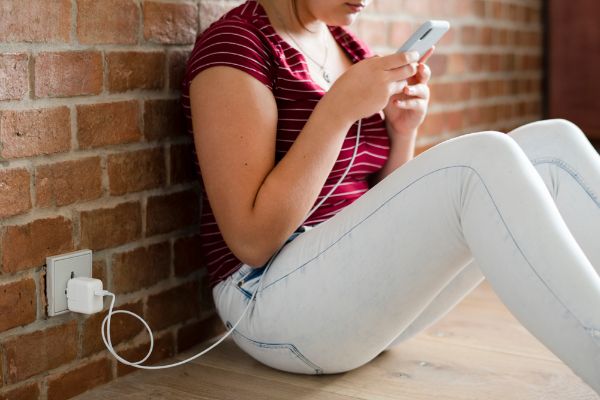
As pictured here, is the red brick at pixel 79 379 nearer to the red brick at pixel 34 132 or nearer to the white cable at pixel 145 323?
the white cable at pixel 145 323

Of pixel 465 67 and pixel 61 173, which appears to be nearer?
pixel 61 173

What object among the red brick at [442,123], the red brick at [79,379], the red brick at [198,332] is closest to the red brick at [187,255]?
the red brick at [198,332]

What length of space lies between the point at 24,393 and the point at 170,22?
2.29 ft

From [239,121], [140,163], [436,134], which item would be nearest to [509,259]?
[239,121]

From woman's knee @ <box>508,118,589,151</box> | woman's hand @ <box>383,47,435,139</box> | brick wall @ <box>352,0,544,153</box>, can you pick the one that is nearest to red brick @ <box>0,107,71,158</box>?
woman's hand @ <box>383,47,435,139</box>

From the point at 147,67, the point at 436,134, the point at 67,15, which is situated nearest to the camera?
the point at 67,15

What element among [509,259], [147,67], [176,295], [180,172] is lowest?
[176,295]

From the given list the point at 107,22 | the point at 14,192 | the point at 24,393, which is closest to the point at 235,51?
the point at 107,22

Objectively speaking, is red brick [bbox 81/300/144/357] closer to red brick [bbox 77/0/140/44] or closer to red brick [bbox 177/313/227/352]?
red brick [bbox 177/313/227/352]

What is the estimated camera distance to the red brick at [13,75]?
1240 millimetres

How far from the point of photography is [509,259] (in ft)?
3.79

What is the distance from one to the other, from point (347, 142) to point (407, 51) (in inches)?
9.2

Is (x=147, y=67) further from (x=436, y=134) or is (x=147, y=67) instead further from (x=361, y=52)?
(x=436, y=134)

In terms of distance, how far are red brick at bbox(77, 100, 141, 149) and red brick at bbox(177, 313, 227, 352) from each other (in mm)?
420
